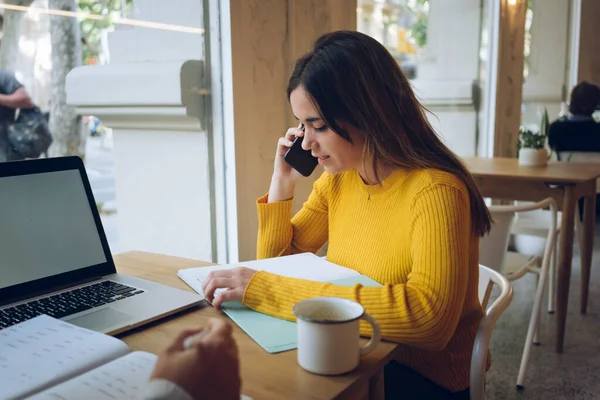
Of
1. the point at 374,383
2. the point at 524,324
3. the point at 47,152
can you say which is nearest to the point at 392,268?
the point at 374,383

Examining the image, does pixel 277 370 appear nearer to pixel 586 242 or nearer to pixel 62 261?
pixel 62 261

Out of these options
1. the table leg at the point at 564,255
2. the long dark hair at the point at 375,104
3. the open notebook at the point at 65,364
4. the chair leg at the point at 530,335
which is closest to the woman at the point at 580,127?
the table leg at the point at 564,255

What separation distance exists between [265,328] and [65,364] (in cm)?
28

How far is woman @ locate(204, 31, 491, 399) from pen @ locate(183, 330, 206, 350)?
0.31 m

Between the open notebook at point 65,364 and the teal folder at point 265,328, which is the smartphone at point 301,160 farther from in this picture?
the open notebook at point 65,364

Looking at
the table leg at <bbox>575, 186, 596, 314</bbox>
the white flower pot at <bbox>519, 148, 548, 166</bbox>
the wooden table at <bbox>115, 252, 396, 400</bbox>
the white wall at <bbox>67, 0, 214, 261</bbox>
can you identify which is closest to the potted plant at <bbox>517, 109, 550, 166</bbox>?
the white flower pot at <bbox>519, 148, 548, 166</bbox>

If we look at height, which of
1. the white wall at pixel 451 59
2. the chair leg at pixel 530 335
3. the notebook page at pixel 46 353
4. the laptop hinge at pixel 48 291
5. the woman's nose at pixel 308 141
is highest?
the white wall at pixel 451 59

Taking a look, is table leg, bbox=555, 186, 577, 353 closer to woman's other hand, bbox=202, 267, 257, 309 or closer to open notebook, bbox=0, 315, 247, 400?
woman's other hand, bbox=202, 267, 257, 309

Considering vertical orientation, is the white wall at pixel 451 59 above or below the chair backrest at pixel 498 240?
above

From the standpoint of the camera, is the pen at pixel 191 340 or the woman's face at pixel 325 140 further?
the woman's face at pixel 325 140

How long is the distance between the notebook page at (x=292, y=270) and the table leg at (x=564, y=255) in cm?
145

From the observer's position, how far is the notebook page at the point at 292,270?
3.55 ft

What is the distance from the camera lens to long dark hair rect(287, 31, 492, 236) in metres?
1.05

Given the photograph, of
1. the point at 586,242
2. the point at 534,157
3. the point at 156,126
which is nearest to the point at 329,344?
the point at 156,126
